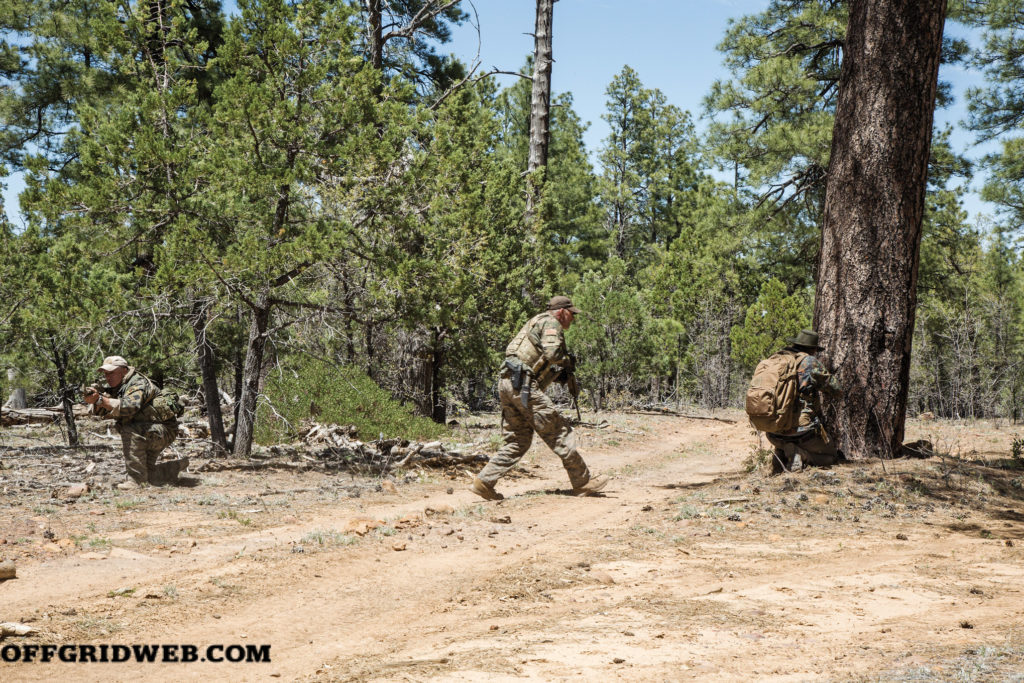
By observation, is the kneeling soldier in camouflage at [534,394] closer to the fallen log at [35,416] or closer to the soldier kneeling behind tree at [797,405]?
the soldier kneeling behind tree at [797,405]

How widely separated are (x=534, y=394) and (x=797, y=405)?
103 inches

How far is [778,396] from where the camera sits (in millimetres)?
7801

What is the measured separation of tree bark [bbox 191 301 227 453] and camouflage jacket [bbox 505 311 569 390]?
15.4 ft

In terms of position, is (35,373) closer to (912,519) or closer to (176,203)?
(176,203)

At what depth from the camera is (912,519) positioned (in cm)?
657

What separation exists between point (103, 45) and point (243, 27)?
81.4 inches

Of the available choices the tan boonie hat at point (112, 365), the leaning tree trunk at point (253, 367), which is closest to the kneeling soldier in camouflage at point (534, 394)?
the leaning tree trunk at point (253, 367)

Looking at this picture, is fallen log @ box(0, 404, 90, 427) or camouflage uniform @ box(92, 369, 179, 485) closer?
camouflage uniform @ box(92, 369, 179, 485)

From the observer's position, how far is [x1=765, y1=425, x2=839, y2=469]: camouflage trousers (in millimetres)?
7836

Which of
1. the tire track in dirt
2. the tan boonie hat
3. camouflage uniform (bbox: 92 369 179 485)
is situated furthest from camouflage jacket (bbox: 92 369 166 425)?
the tire track in dirt

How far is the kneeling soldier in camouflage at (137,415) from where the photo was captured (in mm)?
8711

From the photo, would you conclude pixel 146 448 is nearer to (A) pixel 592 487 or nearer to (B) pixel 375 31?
(A) pixel 592 487

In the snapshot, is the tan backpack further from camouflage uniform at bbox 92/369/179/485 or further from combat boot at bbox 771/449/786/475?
→ camouflage uniform at bbox 92/369/179/485

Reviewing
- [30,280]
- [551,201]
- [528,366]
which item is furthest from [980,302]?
[30,280]
